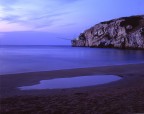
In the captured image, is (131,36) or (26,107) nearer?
(26,107)

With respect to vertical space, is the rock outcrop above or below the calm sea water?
above

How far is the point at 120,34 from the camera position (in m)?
111

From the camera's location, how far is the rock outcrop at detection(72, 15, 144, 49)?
97394 millimetres

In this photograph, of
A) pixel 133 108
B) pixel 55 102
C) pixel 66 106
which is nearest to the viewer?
pixel 133 108

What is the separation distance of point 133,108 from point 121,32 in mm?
104846

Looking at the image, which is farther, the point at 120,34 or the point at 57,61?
the point at 120,34

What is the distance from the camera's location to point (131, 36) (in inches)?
3903

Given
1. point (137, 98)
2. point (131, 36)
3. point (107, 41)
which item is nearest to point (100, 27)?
point (107, 41)

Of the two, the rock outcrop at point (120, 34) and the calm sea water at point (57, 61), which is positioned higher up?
the rock outcrop at point (120, 34)

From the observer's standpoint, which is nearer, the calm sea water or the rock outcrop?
the calm sea water

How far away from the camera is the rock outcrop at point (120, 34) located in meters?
97.4

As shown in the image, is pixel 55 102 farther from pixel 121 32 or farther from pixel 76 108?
pixel 121 32

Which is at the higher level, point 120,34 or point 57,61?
point 120,34

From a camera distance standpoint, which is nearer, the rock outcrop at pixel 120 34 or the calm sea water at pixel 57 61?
the calm sea water at pixel 57 61
